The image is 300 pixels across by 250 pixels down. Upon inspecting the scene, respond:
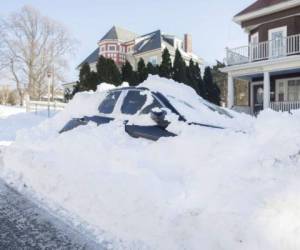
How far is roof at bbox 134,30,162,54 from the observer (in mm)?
43963

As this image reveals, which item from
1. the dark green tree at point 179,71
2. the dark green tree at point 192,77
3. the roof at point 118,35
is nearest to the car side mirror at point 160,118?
the dark green tree at point 179,71

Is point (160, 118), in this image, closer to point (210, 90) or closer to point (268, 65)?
point (268, 65)

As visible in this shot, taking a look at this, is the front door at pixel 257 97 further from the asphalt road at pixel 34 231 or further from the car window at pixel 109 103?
the asphalt road at pixel 34 231

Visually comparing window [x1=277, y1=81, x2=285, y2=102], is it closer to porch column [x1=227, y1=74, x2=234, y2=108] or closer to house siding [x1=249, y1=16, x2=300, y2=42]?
house siding [x1=249, y1=16, x2=300, y2=42]

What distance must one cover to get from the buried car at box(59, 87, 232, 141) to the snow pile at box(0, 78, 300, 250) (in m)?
0.20

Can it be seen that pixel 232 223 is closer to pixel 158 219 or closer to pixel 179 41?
pixel 158 219

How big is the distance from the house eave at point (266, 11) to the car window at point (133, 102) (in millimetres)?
15127

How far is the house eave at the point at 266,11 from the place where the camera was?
18922 millimetres

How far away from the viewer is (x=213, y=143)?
15.0 ft

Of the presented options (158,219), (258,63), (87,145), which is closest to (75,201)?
(87,145)

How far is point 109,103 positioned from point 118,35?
43389mm

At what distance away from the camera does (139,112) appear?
20.7 feet

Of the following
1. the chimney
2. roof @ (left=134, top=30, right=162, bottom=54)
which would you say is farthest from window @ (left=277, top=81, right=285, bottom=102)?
the chimney

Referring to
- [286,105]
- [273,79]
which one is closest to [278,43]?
[273,79]
